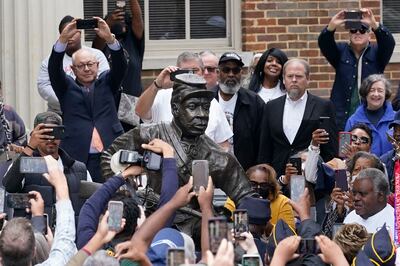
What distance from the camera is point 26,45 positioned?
14836mm

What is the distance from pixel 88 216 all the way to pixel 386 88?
14.6ft

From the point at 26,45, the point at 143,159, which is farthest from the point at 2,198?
the point at 26,45

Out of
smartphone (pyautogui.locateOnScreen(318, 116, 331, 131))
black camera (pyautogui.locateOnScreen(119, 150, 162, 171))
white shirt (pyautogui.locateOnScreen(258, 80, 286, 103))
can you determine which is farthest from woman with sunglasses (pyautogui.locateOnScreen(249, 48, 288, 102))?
black camera (pyautogui.locateOnScreen(119, 150, 162, 171))

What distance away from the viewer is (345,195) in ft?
39.5

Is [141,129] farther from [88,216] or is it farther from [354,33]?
[354,33]

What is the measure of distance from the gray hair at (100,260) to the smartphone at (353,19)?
5.97m

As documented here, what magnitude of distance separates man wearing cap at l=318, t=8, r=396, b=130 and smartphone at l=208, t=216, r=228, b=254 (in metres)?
6.57

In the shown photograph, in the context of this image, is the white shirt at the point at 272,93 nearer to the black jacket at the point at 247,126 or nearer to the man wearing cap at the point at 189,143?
the black jacket at the point at 247,126

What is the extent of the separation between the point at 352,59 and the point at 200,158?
3.77m

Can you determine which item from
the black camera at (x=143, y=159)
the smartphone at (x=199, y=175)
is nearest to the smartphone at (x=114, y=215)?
the smartphone at (x=199, y=175)

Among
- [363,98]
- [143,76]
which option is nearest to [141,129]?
[363,98]

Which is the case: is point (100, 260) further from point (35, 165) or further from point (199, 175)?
point (35, 165)

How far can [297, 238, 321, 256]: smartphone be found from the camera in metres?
9.22

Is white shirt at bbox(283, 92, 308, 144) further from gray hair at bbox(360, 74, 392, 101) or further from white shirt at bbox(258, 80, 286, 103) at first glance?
white shirt at bbox(258, 80, 286, 103)
